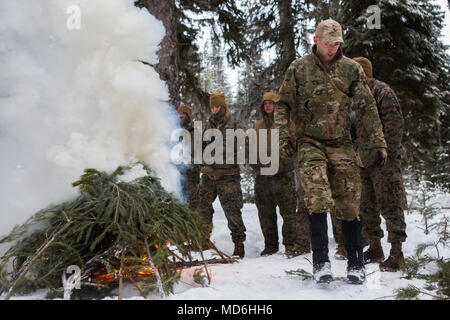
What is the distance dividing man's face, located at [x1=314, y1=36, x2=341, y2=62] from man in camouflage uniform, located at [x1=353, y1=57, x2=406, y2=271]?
1.08 m

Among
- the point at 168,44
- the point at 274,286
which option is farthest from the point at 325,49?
the point at 168,44

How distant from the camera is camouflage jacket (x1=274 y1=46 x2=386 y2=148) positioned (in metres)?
3.06

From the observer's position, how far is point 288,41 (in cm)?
957

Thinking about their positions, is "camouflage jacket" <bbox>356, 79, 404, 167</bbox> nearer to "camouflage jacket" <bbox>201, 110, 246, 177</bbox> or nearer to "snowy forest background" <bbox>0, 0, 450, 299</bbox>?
"snowy forest background" <bbox>0, 0, 450, 299</bbox>

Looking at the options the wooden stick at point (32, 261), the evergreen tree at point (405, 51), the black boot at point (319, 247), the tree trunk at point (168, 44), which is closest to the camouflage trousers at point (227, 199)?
the tree trunk at point (168, 44)

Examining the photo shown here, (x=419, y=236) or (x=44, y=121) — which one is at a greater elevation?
(x=44, y=121)

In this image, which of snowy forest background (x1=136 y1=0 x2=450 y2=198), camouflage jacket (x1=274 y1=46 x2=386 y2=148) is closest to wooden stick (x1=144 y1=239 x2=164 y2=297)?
camouflage jacket (x1=274 y1=46 x2=386 y2=148)

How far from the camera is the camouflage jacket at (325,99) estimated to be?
10.1 feet

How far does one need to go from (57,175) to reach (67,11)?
1.68 meters

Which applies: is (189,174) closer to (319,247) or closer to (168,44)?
(168,44)

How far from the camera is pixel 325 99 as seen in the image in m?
3.07

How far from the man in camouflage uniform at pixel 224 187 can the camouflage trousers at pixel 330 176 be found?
2177mm
